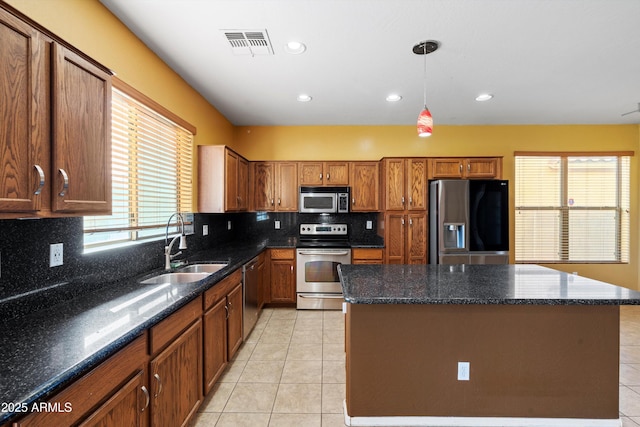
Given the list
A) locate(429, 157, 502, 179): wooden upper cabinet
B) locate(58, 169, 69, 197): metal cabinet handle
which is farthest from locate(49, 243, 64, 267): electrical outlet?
locate(429, 157, 502, 179): wooden upper cabinet

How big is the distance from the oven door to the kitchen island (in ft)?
6.58

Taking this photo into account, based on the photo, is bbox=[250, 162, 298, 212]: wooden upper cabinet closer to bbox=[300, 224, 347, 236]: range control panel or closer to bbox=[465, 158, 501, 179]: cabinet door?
bbox=[300, 224, 347, 236]: range control panel

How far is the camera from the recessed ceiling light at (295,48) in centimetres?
226

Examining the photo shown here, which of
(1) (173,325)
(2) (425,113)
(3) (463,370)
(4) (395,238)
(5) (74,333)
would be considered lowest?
(3) (463,370)

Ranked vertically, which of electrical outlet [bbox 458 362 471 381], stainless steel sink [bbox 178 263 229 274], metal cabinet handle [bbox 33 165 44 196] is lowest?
electrical outlet [bbox 458 362 471 381]

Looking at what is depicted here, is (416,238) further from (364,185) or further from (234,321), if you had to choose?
(234,321)

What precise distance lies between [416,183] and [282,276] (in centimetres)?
218

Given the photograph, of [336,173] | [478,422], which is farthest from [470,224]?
[478,422]

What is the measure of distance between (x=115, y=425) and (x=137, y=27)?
7.91 ft

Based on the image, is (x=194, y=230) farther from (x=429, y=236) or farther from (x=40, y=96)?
(x=429, y=236)

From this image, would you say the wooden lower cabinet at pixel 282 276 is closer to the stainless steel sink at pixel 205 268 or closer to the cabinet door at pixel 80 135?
the stainless steel sink at pixel 205 268

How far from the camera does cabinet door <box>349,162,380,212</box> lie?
422cm

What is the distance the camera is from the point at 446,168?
3805 millimetres

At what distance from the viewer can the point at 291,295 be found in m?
3.94
